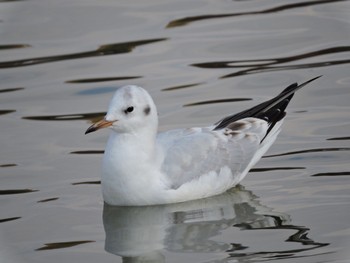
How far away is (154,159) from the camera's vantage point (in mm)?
10109

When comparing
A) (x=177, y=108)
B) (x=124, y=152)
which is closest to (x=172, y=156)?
(x=124, y=152)

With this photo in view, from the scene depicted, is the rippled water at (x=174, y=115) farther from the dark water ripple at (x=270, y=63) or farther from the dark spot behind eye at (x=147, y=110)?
the dark spot behind eye at (x=147, y=110)

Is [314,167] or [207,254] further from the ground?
[314,167]

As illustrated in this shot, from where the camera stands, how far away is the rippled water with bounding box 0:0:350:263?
9.22m

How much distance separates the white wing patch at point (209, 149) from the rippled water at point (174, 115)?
258 millimetres

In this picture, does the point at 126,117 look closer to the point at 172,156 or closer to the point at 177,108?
the point at 172,156

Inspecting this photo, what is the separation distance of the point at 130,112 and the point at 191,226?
1.13 metres

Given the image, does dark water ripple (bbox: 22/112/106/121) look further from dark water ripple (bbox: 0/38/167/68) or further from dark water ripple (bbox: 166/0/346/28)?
dark water ripple (bbox: 166/0/346/28)

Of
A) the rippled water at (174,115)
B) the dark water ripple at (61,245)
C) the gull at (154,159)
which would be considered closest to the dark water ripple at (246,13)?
the rippled water at (174,115)

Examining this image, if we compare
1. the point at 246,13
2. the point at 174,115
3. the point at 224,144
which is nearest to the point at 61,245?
the point at 224,144

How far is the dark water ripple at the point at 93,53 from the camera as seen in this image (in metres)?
14.5

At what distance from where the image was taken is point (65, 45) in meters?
15.1

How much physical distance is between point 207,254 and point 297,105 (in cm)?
396

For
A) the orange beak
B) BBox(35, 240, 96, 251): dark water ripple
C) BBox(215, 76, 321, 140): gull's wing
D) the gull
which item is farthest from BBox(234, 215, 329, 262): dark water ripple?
BBox(215, 76, 321, 140): gull's wing
